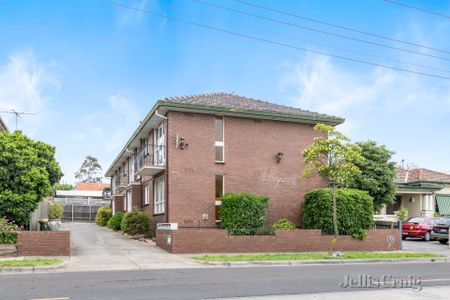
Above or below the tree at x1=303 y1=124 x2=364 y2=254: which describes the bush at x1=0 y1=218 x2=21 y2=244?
below

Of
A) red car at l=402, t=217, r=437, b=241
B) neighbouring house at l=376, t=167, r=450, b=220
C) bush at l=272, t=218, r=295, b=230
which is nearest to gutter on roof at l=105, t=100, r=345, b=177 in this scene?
bush at l=272, t=218, r=295, b=230

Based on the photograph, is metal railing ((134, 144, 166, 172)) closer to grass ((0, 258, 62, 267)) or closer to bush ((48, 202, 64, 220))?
grass ((0, 258, 62, 267))

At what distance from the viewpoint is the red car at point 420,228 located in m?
28.8

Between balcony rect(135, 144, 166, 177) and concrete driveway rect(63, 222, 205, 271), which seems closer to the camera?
concrete driveway rect(63, 222, 205, 271)

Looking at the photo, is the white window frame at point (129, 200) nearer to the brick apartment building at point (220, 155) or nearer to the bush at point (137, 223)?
the bush at point (137, 223)

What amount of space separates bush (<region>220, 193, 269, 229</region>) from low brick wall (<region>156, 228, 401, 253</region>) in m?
1.51

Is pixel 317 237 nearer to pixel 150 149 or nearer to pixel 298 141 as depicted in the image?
pixel 298 141

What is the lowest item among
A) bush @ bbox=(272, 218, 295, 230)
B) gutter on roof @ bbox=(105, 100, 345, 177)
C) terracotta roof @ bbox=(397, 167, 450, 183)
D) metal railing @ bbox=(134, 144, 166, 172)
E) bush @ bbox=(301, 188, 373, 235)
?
bush @ bbox=(272, 218, 295, 230)

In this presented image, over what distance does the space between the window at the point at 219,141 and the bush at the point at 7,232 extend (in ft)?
31.3

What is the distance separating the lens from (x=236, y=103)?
80.7ft

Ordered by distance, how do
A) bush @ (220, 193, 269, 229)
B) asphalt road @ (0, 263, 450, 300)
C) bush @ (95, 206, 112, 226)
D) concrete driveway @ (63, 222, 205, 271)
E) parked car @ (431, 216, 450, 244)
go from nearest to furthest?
asphalt road @ (0, 263, 450, 300) → concrete driveway @ (63, 222, 205, 271) → bush @ (220, 193, 269, 229) → parked car @ (431, 216, 450, 244) → bush @ (95, 206, 112, 226)

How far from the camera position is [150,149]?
2664 cm

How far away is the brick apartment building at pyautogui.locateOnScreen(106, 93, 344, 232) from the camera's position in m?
22.2

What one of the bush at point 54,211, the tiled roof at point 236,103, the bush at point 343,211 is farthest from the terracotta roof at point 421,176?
the bush at point 54,211
